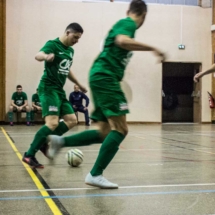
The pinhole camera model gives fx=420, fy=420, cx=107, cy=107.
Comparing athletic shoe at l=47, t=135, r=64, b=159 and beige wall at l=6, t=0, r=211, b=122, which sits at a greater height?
beige wall at l=6, t=0, r=211, b=122

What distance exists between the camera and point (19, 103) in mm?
15492

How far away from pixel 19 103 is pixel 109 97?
1228 centimetres

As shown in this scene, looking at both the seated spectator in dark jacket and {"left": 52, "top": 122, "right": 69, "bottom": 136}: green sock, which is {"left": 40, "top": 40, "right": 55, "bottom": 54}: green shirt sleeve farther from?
the seated spectator in dark jacket

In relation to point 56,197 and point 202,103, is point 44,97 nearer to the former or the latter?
point 56,197

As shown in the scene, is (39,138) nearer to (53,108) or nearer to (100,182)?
(53,108)

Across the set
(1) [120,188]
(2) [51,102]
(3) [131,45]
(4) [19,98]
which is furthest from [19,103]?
(3) [131,45]

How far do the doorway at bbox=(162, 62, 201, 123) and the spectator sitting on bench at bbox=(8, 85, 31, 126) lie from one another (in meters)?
7.28

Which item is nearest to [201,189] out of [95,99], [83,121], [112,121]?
[112,121]

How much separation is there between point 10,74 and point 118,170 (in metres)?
11.9

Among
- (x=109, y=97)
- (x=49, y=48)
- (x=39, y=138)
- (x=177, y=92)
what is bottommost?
(x=39, y=138)

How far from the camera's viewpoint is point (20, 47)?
53.1 feet

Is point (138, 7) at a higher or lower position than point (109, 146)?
higher

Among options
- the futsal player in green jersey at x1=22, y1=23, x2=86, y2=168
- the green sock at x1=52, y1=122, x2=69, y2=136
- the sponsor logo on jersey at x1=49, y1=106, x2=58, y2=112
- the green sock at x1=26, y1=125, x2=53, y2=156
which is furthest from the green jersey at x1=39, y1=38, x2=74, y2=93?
the green sock at x1=26, y1=125, x2=53, y2=156

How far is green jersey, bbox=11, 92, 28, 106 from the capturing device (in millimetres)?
15469
